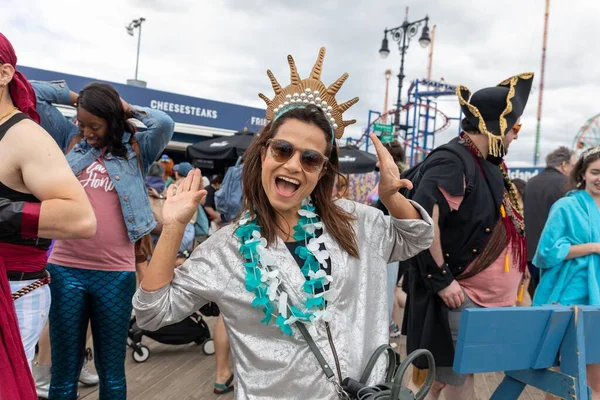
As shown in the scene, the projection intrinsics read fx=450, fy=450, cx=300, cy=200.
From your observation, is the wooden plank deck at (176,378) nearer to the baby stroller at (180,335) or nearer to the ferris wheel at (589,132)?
the baby stroller at (180,335)

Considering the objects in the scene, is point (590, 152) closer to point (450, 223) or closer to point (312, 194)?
point (450, 223)

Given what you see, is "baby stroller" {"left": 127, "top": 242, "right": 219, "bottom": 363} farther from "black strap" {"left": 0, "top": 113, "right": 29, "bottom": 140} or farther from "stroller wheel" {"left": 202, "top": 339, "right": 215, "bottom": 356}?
"black strap" {"left": 0, "top": 113, "right": 29, "bottom": 140}

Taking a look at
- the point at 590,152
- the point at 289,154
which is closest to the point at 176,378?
the point at 289,154

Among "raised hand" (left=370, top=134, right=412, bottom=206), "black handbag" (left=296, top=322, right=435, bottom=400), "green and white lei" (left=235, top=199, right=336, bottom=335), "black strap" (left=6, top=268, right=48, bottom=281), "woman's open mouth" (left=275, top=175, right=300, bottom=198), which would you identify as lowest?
"black handbag" (left=296, top=322, right=435, bottom=400)

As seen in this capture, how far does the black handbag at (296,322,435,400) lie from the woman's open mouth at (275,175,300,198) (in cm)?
43

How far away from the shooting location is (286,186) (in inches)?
61.4

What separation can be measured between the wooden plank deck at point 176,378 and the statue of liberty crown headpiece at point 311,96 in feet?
8.63

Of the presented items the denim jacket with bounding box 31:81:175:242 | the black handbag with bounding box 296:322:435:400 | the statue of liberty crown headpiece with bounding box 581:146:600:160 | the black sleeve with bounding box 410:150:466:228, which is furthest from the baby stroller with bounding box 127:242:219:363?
the statue of liberty crown headpiece with bounding box 581:146:600:160

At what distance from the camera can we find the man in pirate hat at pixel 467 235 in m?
2.46

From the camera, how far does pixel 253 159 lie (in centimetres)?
171

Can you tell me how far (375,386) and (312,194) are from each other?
28.7 inches

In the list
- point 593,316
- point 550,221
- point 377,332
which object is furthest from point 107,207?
point 550,221

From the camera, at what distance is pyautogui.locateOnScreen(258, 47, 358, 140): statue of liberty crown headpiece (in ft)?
5.37

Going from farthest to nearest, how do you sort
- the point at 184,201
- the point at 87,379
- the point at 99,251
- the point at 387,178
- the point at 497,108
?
the point at 87,379 → the point at 497,108 → the point at 99,251 → the point at 387,178 → the point at 184,201
